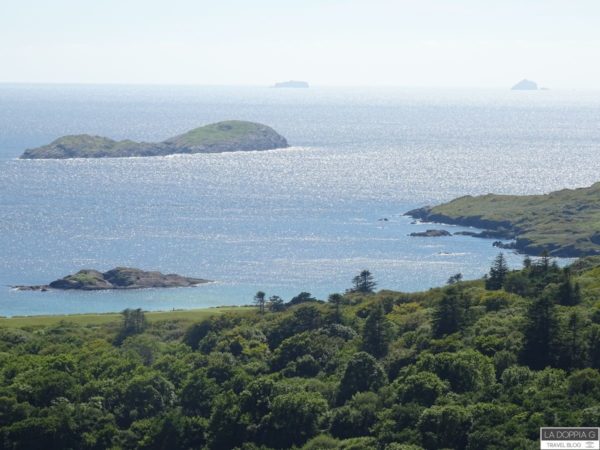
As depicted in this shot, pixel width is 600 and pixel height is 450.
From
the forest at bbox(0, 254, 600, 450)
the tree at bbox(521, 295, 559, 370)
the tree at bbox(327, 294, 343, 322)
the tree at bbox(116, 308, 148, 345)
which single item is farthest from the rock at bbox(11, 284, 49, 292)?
the tree at bbox(521, 295, 559, 370)

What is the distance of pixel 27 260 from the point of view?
568ft

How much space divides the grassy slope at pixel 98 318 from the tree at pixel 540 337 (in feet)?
151

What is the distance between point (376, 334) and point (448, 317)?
613 cm

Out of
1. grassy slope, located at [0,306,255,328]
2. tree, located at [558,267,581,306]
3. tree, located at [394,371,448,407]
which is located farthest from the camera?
grassy slope, located at [0,306,255,328]

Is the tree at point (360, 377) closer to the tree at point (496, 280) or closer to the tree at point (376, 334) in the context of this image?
the tree at point (376, 334)

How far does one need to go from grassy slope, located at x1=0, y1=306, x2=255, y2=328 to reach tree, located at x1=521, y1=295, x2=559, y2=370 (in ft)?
151

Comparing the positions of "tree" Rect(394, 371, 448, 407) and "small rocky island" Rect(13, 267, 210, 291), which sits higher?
"tree" Rect(394, 371, 448, 407)

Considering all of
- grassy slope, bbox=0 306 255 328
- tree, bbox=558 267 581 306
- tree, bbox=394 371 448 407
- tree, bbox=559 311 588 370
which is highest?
tree, bbox=558 267 581 306

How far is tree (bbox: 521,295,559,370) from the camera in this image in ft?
248

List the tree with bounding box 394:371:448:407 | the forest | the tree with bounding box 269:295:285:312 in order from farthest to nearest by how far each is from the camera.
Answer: the tree with bounding box 269:295:285:312, the tree with bounding box 394:371:448:407, the forest

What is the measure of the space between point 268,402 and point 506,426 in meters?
18.7

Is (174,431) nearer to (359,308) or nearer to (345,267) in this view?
(359,308)

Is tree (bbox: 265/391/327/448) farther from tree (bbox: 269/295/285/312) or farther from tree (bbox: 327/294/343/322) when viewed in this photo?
tree (bbox: 269/295/285/312)

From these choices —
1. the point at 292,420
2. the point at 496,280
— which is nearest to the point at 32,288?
the point at 496,280
